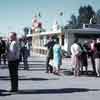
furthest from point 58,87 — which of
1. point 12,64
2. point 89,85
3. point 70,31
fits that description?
point 70,31


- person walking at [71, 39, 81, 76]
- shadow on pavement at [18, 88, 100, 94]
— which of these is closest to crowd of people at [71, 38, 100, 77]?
person walking at [71, 39, 81, 76]

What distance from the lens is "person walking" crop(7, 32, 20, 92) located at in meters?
12.1

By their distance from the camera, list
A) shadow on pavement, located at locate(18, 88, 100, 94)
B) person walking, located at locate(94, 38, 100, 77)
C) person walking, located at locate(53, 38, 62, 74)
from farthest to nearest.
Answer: person walking, located at locate(53, 38, 62, 74)
person walking, located at locate(94, 38, 100, 77)
shadow on pavement, located at locate(18, 88, 100, 94)

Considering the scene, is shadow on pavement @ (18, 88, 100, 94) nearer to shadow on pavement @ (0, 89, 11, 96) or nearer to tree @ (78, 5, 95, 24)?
shadow on pavement @ (0, 89, 11, 96)

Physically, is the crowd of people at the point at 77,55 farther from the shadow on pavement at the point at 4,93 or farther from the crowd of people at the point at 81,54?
the shadow on pavement at the point at 4,93

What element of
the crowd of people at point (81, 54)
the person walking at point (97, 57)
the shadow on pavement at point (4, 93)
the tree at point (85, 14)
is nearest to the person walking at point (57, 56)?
the crowd of people at point (81, 54)

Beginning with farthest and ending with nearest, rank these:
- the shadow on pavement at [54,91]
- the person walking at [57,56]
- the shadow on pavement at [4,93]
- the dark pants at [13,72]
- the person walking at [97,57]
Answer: the person walking at [57,56] < the person walking at [97,57] < the shadow on pavement at [54,91] < the dark pants at [13,72] < the shadow on pavement at [4,93]

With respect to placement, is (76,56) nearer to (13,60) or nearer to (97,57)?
(97,57)

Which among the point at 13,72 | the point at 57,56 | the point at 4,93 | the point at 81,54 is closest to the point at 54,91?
the point at 13,72

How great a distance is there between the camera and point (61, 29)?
41625mm

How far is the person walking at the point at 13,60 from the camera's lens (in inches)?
477

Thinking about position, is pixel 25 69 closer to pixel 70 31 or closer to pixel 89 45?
pixel 89 45

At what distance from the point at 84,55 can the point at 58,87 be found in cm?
528

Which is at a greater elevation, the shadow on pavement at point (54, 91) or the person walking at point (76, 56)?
the person walking at point (76, 56)
